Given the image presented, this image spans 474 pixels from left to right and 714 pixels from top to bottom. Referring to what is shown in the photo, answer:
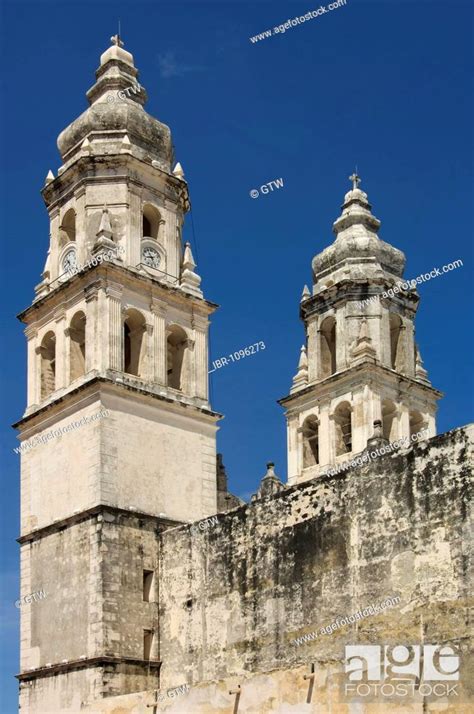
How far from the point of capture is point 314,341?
3978cm

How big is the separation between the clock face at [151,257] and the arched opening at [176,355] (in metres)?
1.67

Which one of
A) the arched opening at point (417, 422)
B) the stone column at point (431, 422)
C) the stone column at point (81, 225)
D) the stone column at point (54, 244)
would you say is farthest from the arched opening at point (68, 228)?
the stone column at point (431, 422)

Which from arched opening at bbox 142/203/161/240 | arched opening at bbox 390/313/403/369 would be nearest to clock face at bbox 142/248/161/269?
arched opening at bbox 142/203/161/240

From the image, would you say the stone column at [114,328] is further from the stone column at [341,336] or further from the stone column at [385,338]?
the stone column at [385,338]

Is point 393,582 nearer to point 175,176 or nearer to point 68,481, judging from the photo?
point 68,481

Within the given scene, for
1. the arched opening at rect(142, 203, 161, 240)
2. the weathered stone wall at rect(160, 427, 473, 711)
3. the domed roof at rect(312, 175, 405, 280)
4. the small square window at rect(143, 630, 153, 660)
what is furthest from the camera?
the domed roof at rect(312, 175, 405, 280)

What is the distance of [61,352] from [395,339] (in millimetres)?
12731

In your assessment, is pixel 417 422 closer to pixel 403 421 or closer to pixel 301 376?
pixel 403 421

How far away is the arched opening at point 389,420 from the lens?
123 ft

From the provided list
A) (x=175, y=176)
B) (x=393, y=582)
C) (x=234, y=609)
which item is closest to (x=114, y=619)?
(x=234, y=609)

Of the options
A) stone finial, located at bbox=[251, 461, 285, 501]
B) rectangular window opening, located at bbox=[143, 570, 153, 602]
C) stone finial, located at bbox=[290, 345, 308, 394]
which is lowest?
rectangular window opening, located at bbox=[143, 570, 153, 602]

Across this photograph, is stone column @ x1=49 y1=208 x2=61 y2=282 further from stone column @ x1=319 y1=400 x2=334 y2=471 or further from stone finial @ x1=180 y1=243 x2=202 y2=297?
stone column @ x1=319 y1=400 x2=334 y2=471

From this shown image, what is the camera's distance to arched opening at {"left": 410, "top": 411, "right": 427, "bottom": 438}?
38594 mm

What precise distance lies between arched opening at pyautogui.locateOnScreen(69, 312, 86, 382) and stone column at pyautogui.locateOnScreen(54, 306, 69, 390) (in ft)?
0.44
